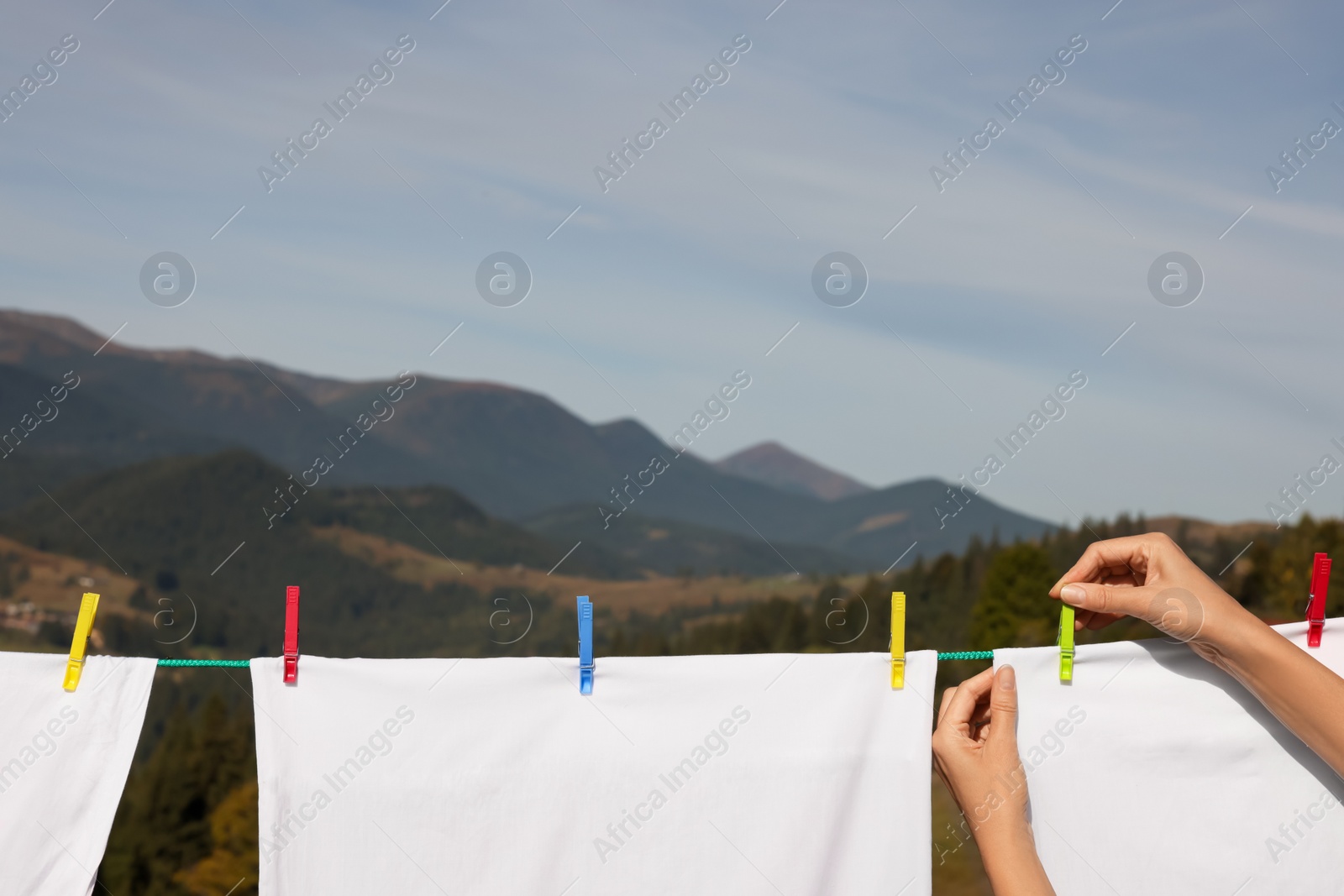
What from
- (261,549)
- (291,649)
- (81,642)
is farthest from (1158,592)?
(261,549)

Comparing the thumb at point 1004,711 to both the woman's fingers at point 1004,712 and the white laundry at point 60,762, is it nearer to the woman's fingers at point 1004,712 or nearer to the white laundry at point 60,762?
the woman's fingers at point 1004,712

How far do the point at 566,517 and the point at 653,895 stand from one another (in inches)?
6468

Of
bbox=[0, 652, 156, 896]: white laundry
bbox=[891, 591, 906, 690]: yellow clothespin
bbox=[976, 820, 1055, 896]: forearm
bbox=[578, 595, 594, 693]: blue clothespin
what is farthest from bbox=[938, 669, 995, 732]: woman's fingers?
bbox=[0, 652, 156, 896]: white laundry

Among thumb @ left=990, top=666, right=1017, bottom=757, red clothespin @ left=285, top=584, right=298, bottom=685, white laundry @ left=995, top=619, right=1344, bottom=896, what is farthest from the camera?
white laundry @ left=995, top=619, right=1344, bottom=896

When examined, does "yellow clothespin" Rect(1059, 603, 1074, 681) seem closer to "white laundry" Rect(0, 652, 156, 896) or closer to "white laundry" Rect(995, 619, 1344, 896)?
"white laundry" Rect(995, 619, 1344, 896)

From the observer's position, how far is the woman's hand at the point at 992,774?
5.58 feet

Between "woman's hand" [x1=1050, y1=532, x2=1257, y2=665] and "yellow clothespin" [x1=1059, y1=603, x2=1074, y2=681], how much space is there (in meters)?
0.13

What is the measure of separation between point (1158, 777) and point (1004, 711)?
2.14 ft

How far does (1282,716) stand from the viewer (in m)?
2.04

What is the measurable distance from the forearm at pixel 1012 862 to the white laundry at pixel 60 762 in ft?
6.24

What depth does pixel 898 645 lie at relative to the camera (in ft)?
7.64

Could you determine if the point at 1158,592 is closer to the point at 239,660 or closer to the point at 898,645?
the point at 898,645

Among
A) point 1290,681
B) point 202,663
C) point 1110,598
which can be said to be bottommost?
point 202,663

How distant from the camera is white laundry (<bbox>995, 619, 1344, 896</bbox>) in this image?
2.42 meters
